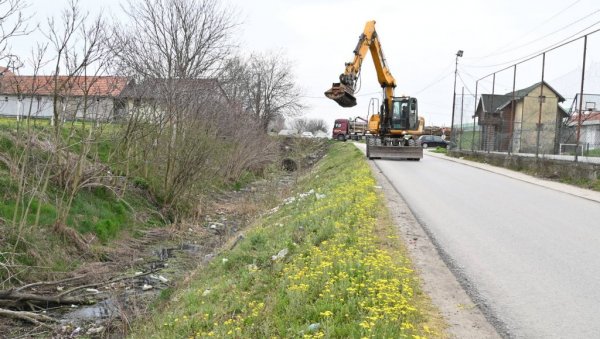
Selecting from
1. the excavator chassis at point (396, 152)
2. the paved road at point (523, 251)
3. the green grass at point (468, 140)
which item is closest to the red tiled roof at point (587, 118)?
the paved road at point (523, 251)

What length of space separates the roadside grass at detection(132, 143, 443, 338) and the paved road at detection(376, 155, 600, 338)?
0.84 metres

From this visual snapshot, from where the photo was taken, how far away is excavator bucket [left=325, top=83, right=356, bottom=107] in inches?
853

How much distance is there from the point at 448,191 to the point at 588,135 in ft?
26.6

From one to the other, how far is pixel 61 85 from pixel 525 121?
19962mm

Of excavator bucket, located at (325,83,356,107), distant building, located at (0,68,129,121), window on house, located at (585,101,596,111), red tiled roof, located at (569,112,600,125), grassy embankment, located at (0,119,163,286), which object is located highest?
excavator bucket, located at (325,83,356,107)

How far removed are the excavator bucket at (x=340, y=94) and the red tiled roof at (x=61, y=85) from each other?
8992 millimetres

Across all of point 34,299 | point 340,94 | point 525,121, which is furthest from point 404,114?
point 34,299

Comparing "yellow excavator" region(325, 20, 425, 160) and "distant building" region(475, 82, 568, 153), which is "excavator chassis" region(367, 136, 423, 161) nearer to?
"yellow excavator" region(325, 20, 425, 160)

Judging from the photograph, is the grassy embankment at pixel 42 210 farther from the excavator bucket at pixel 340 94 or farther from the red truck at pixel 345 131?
the red truck at pixel 345 131

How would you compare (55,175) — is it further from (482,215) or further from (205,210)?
(482,215)

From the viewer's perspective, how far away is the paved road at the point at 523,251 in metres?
5.16

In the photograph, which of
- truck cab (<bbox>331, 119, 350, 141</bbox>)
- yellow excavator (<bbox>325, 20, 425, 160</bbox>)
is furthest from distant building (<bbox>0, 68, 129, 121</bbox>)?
truck cab (<bbox>331, 119, 350, 141</bbox>)

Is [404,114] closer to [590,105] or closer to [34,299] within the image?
[590,105]

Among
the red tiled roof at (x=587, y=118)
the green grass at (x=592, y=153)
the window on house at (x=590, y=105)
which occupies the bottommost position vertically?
the green grass at (x=592, y=153)
